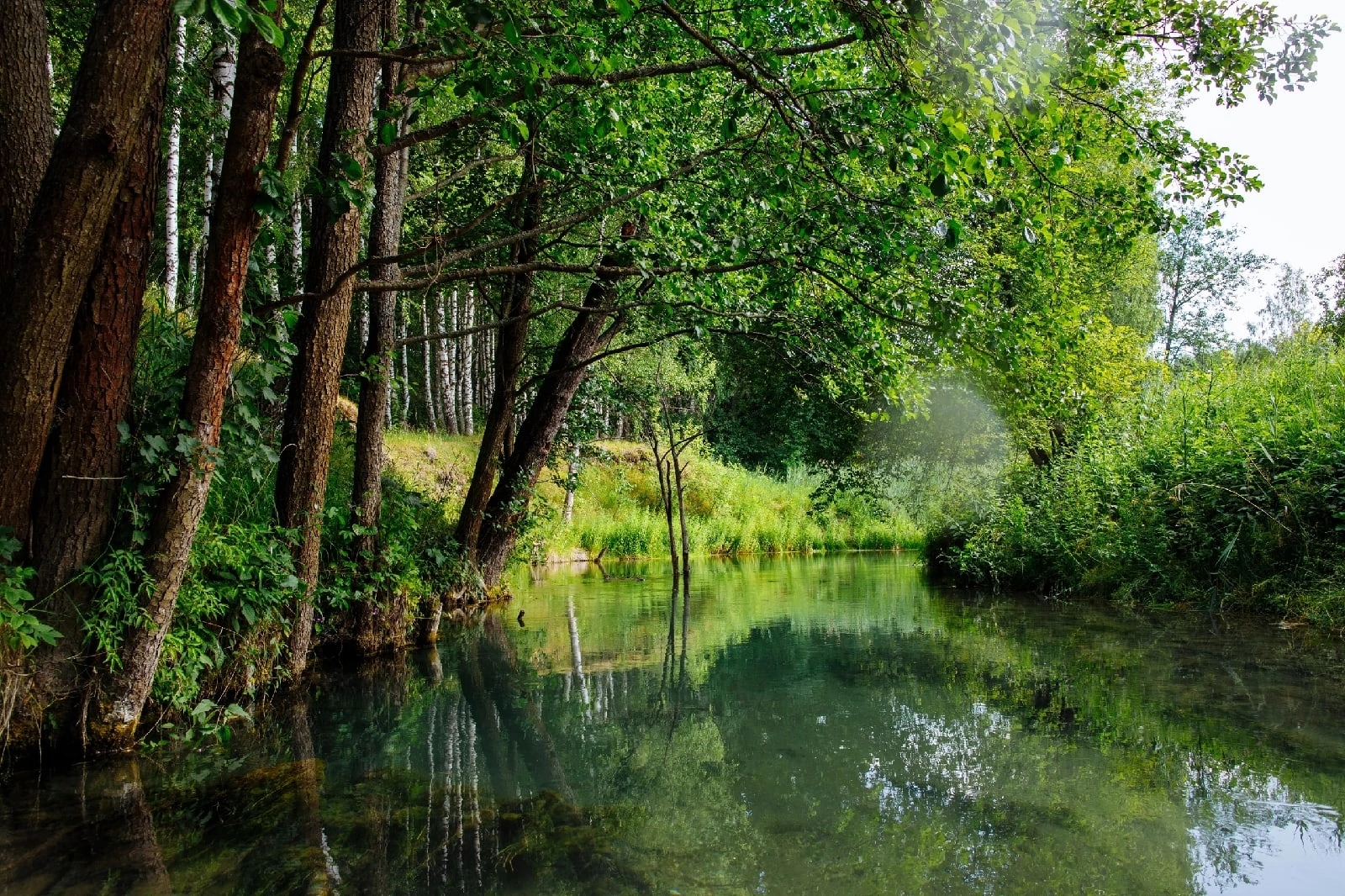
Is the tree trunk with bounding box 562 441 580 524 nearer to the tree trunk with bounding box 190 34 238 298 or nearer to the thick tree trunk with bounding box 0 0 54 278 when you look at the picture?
the tree trunk with bounding box 190 34 238 298

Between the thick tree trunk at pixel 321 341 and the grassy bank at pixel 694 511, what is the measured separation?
1095cm

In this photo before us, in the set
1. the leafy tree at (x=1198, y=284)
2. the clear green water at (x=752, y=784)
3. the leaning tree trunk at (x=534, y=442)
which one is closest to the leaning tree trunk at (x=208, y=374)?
the clear green water at (x=752, y=784)

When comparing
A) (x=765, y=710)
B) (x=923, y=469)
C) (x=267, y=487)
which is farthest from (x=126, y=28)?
(x=923, y=469)

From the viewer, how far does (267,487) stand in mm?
5855

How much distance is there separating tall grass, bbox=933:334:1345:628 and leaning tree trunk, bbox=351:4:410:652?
8492mm

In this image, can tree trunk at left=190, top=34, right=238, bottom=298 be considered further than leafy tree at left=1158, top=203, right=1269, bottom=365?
No

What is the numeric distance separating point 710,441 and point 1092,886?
25.5m

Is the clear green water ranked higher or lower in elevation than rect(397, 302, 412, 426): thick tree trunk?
lower

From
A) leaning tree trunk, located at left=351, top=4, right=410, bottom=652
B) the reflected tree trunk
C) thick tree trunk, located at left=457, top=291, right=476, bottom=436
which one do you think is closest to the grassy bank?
thick tree trunk, located at left=457, top=291, right=476, bottom=436

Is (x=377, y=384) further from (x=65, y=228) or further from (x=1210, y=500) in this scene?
(x=1210, y=500)

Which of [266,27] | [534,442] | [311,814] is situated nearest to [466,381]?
[534,442]

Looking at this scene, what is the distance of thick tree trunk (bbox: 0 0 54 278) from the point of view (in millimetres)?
4062

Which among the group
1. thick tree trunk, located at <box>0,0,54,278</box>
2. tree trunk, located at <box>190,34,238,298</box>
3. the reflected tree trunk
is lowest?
the reflected tree trunk

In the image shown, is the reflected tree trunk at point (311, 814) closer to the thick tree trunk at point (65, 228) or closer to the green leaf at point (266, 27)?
the thick tree trunk at point (65, 228)
